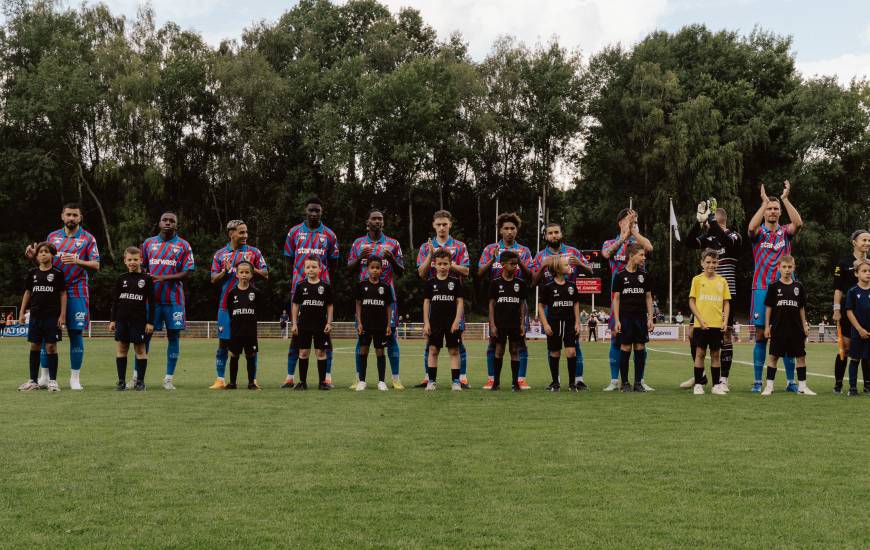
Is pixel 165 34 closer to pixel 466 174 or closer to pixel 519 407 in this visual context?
pixel 466 174

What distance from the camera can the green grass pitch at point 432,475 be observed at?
11.5ft

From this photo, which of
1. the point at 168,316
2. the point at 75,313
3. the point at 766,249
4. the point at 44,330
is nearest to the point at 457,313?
the point at 168,316

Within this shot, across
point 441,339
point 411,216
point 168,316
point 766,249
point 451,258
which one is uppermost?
point 411,216

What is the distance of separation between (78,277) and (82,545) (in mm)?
7868

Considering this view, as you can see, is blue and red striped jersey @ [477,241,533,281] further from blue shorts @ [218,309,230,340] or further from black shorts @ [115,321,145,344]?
black shorts @ [115,321,145,344]

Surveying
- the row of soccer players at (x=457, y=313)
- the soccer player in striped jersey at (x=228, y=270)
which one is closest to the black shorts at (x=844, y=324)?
the row of soccer players at (x=457, y=313)

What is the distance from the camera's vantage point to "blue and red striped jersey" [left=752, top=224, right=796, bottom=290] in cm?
1030

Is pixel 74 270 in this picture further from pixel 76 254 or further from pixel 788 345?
pixel 788 345

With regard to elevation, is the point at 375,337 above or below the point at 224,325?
below

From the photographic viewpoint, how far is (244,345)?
1036cm

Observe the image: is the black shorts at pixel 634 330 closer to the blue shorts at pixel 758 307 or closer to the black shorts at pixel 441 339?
the blue shorts at pixel 758 307

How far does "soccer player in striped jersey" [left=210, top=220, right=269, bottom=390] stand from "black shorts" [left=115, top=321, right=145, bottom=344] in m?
0.96

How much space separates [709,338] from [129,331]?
7.08 m

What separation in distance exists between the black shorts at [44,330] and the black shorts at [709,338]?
7.85m
